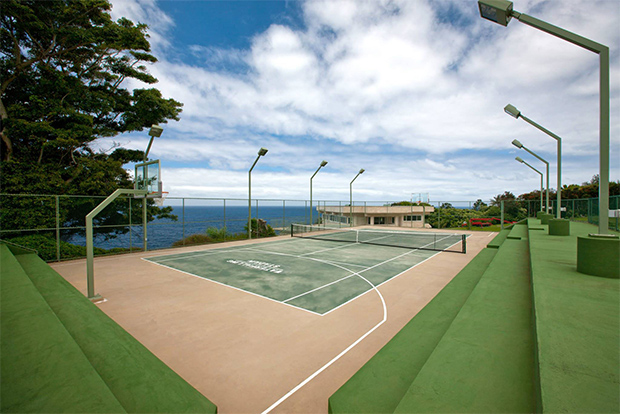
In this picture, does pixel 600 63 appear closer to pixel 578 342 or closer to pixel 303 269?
pixel 578 342

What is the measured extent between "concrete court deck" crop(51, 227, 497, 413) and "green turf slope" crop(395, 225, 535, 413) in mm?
1755

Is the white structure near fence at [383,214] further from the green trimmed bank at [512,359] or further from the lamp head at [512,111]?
the green trimmed bank at [512,359]

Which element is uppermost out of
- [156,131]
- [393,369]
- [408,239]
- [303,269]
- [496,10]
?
[496,10]

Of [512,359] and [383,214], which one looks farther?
[383,214]

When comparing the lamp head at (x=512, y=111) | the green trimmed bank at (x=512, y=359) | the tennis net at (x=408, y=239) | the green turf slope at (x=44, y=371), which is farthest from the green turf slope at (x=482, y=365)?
the tennis net at (x=408, y=239)

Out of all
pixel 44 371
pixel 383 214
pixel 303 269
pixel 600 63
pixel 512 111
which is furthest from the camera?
pixel 383 214

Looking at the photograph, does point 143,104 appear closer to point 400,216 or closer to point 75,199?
point 75,199

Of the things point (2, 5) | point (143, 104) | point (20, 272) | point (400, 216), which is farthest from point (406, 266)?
point (400, 216)

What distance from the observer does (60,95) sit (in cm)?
1791

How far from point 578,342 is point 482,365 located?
2.99 feet

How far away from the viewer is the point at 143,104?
21.5 meters

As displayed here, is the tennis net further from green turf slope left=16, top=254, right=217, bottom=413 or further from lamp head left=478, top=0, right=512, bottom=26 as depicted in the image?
green turf slope left=16, top=254, right=217, bottom=413

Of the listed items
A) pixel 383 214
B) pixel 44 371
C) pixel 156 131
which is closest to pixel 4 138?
pixel 156 131

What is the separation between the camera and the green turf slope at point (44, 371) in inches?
96.1
